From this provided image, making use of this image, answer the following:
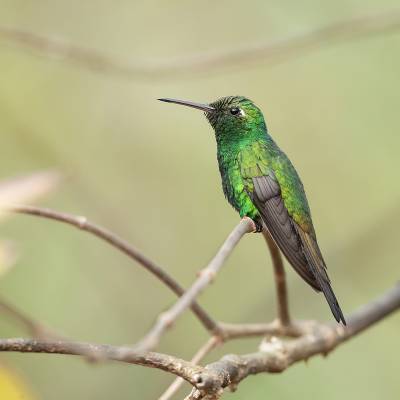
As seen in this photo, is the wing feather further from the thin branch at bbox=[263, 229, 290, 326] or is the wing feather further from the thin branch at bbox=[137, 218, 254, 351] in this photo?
the thin branch at bbox=[137, 218, 254, 351]

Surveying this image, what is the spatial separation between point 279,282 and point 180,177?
267 centimetres

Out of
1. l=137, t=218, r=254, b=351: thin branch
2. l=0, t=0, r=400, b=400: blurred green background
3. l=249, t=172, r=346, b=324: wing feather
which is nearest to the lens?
l=137, t=218, r=254, b=351: thin branch

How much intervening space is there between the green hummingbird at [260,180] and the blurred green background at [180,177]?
704 millimetres

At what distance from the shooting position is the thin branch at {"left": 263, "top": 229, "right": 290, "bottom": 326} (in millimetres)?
2203

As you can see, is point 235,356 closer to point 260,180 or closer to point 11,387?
point 11,387

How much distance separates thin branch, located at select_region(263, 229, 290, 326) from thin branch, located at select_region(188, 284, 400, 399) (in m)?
0.09

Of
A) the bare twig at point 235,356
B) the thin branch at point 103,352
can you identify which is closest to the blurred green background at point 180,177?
the bare twig at point 235,356

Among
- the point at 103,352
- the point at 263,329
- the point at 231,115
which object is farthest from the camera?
the point at 231,115

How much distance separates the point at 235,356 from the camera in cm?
161

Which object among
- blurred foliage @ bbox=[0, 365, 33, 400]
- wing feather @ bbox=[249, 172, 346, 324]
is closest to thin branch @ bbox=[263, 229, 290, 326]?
wing feather @ bbox=[249, 172, 346, 324]

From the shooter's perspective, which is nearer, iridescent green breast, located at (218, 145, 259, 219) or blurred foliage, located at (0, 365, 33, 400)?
blurred foliage, located at (0, 365, 33, 400)

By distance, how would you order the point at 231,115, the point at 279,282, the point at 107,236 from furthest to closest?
the point at 231,115, the point at 279,282, the point at 107,236

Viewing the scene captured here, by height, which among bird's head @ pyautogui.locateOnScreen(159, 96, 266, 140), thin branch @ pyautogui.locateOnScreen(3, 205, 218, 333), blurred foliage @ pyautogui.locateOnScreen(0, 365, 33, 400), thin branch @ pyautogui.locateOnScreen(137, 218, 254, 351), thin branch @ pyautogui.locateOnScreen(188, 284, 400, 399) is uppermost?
bird's head @ pyautogui.locateOnScreen(159, 96, 266, 140)

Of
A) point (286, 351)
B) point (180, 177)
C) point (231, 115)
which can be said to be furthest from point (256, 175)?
point (180, 177)
